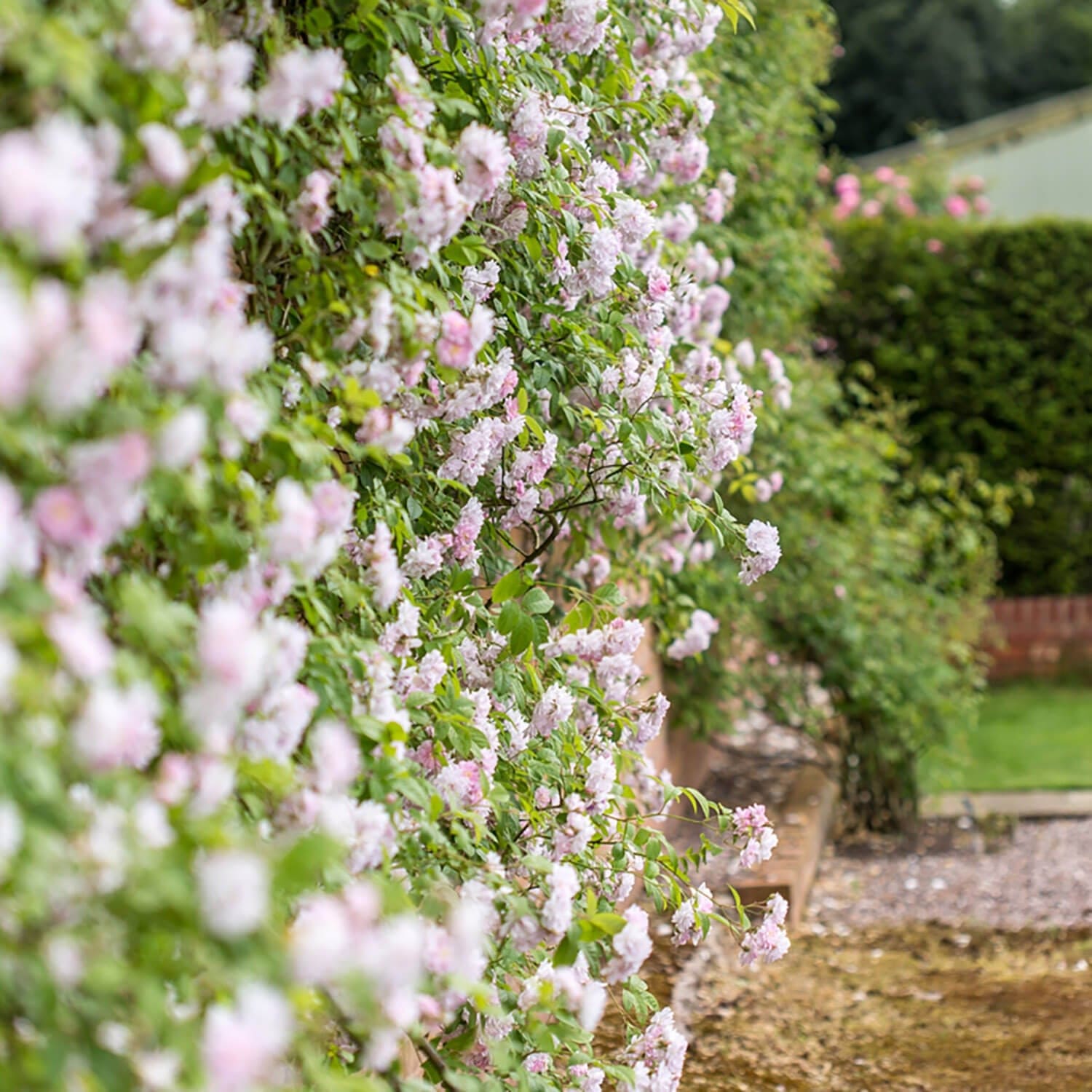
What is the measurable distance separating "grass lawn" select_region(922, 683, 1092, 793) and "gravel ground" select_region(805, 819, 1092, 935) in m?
0.30

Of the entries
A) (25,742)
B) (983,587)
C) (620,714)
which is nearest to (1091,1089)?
(620,714)

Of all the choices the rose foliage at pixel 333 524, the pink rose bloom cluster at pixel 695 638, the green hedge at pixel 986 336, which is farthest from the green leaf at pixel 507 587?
the green hedge at pixel 986 336

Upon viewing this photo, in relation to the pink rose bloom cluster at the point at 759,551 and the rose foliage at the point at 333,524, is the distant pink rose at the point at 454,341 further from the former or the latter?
the pink rose bloom cluster at the point at 759,551

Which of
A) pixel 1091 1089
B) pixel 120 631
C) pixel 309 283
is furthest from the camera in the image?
pixel 1091 1089

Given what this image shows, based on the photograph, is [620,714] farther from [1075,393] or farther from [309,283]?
[1075,393]

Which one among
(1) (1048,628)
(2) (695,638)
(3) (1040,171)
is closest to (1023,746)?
(1) (1048,628)

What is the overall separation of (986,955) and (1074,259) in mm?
4221

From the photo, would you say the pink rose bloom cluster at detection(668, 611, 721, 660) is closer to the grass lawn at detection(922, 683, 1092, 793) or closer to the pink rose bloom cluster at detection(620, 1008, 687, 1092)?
the pink rose bloom cluster at detection(620, 1008, 687, 1092)

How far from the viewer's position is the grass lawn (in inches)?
199

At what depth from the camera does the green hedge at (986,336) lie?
6.65 metres

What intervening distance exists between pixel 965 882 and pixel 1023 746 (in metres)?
1.80

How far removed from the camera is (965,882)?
4.05 m

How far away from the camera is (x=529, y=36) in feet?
6.09

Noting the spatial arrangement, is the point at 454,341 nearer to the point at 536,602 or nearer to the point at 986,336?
the point at 536,602
